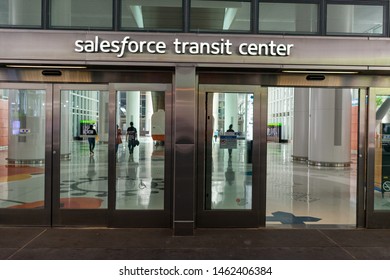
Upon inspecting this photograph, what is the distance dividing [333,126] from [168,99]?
1280 cm

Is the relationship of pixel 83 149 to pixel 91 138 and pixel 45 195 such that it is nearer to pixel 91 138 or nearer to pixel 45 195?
pixel 91 138

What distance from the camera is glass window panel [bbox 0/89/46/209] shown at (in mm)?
6750

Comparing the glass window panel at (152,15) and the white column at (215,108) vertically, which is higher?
the glass window panel at (152,15)

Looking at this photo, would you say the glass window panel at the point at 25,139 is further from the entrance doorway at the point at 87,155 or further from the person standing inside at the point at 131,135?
the person standing inside at the point at 131,135

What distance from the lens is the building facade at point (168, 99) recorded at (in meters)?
6.07

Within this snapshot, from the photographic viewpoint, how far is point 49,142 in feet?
21.9

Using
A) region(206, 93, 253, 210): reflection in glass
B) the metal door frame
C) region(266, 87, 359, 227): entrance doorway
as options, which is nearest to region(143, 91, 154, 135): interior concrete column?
region(206, 93, 253, 210): reflection in glass

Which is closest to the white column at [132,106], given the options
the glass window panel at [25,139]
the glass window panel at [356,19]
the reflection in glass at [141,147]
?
the reflection in glass at [141,147]

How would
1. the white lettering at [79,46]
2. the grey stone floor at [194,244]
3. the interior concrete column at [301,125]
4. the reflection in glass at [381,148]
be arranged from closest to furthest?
the grey stone floor at [194,244] < the white lettering at [79,46] < the reflection in glass at [381,148] < the interior concrete column at [301,125]

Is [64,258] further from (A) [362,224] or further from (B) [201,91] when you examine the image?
(A) [362,224]

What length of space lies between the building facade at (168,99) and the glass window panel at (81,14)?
19 millimetres

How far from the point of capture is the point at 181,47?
6027 millimetres

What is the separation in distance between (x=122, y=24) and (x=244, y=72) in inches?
86.8

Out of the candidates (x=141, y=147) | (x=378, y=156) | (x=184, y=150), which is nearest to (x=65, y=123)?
(x=141, y=147)
